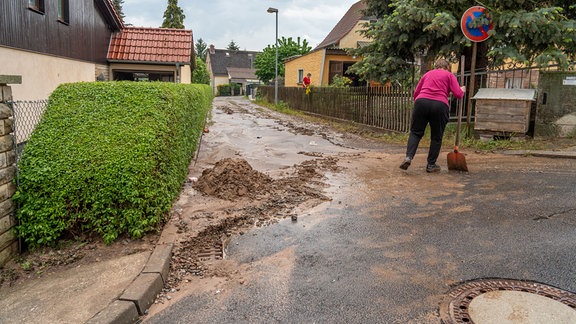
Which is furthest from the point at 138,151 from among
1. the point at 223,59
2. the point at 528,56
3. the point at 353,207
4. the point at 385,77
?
the point at 223,59

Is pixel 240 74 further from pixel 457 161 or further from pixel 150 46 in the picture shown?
pixel 457 161

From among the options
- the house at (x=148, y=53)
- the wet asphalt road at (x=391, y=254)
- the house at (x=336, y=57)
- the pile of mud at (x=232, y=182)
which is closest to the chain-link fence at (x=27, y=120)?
the pile of mud at (x=232, y=182)

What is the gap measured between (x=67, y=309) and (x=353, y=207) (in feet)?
10.9

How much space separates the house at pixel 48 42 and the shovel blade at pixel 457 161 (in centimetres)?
896

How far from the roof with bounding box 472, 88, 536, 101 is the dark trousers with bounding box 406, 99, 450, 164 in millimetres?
3033

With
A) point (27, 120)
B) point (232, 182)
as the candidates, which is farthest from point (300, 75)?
point (27, 120)

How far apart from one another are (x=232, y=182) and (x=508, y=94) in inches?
264

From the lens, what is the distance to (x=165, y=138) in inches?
192

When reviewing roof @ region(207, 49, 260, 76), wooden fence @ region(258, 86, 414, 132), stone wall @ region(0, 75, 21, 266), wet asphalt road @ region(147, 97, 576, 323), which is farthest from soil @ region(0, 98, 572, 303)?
roof @ region(207, 49, 260, 76)

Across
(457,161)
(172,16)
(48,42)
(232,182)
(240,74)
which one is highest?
(172,16)

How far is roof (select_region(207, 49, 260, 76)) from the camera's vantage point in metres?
76.3

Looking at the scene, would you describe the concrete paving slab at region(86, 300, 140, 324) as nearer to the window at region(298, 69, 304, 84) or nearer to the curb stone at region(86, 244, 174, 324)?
the curb stone at region(86, 244, 174, 324)

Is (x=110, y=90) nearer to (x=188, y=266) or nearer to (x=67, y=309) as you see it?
(x=188, y=266)

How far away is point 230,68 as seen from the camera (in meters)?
77.6
